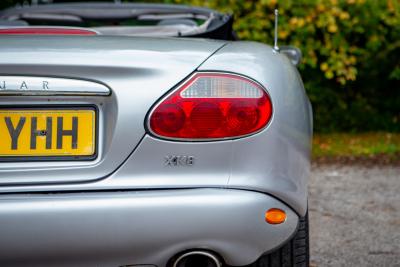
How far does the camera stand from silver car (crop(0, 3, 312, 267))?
2.32m

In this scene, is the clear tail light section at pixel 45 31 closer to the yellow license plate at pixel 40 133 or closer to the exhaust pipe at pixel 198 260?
the yellow license plate at pixel 40 133

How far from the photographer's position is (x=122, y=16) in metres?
5.52

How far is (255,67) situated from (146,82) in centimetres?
39

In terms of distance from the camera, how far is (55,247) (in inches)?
91.3

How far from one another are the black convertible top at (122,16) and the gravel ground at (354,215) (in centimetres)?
132

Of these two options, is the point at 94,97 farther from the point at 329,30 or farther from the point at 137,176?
the point at 329,30

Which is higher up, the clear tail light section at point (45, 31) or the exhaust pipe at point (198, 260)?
the clear tail light section at point (45, 31)

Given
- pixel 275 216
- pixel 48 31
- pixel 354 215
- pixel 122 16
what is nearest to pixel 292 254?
pixel 275 216

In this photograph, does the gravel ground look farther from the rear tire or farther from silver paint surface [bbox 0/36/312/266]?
silver paint surface [bbox 0/36/312/266]

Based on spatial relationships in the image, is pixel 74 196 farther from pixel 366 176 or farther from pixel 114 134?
pixel 366 176

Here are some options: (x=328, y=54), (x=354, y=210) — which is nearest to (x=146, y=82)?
(x=354, y=210)

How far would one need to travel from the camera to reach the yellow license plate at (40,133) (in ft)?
7.88

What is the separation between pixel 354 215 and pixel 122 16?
7.28ft

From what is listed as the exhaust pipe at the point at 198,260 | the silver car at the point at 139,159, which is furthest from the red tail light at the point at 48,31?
the exhaust pipe at the point at 198,260
